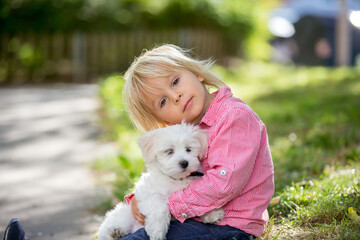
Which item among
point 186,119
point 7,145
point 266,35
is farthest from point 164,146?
point 266,35

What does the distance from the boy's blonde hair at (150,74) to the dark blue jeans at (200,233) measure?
0.95 meters

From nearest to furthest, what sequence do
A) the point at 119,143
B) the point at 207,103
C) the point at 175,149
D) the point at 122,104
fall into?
the point at 175,149 → the point at 207,103 → the point at 119,143 → the point at 122,104

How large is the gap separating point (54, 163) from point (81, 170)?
0.59m

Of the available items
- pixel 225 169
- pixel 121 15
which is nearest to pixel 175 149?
pixel 225 169

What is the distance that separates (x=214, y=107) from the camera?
3096 millimetres

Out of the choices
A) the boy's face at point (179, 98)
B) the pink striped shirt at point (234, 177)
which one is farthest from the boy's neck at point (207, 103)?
the pink striped shirt at point (234, 177)

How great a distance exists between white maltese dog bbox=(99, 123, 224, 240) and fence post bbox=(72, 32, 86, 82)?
12.6 metres

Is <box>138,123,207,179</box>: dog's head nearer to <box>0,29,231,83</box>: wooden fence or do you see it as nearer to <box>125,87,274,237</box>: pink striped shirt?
<box>125,87,274,237</box>: pink striped shirt

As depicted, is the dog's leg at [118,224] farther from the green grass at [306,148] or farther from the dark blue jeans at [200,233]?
the green grass at [306,148]

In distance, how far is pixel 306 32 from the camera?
1688 centimetres

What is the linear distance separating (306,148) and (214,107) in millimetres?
2812

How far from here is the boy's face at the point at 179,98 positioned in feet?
10.6

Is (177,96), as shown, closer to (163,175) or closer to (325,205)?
(163,175)

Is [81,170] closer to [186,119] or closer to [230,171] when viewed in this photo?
[186,119]
